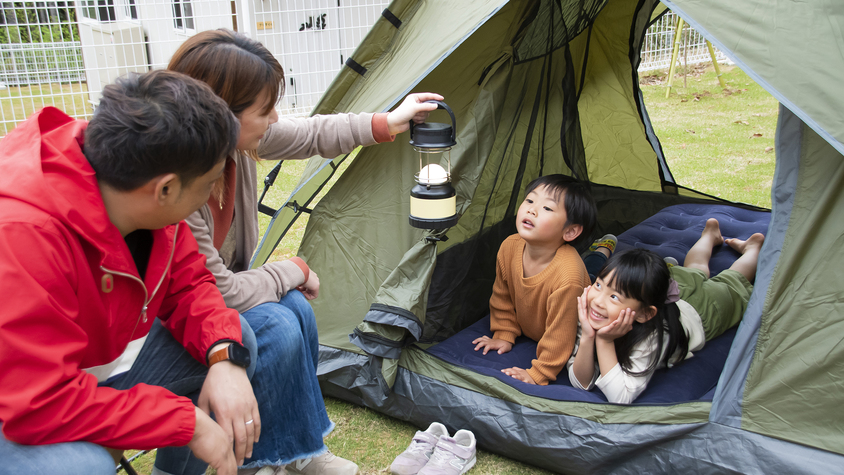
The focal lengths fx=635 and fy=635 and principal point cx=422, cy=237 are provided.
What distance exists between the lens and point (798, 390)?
1485 mm

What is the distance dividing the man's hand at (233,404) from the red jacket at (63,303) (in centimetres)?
12

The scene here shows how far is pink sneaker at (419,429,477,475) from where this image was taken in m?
1.70

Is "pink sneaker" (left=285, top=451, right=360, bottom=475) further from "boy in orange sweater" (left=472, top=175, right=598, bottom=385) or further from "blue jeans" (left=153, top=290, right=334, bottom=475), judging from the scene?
"boy in orange sweater" (left=472, top=175, right=598, bottom=385)

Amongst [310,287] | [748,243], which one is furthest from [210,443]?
[748,243]

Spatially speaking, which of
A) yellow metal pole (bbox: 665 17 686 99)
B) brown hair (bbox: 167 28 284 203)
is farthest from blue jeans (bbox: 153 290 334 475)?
yellow metal pole (bbox: 665 17 686 99)

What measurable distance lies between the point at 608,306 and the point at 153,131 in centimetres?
132

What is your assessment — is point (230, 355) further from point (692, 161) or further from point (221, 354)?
point (692, 161)

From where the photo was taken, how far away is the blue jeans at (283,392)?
1432 mm

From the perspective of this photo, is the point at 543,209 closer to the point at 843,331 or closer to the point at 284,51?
the point at 843,331

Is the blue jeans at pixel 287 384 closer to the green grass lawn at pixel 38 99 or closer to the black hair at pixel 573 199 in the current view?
the black hair at pixel 573 199

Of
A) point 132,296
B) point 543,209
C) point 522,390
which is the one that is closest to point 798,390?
point 522,390

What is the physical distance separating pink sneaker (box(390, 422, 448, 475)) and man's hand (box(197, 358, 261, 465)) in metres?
0.57

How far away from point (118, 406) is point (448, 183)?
3.58ft

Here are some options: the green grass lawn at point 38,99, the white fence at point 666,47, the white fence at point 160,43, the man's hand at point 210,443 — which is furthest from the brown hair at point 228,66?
the white fence at point 666,47
